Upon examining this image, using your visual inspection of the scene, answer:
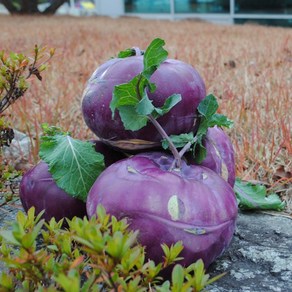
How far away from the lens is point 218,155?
117 cm

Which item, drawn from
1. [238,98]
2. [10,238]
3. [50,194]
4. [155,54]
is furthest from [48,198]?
[238,98]

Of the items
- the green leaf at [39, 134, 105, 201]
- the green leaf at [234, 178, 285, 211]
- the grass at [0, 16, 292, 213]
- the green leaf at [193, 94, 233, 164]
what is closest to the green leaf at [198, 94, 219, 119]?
Answer: the green leaf at [193, 94, 233, 164]

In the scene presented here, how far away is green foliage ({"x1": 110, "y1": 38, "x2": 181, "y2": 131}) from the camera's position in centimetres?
100

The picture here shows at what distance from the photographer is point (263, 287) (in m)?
1.03

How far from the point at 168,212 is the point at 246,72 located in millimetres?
2599

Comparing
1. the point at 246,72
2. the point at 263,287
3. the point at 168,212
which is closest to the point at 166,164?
the point at 168,212

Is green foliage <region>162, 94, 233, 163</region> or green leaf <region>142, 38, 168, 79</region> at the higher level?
green leaf <region>142, 38, 168, 79</region>

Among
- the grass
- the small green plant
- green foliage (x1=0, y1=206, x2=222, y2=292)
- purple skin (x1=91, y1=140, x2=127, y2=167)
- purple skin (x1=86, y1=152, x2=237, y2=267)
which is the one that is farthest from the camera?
the grass

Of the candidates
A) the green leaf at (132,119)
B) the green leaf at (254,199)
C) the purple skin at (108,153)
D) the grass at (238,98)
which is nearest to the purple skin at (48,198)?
the purple skin at (108,153)

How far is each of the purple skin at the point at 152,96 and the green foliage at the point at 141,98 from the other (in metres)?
0.05

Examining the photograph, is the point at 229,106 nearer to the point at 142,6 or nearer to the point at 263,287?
the point at 263,287

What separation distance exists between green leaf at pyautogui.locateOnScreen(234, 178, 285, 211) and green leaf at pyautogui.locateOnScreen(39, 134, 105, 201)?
422 millimetres

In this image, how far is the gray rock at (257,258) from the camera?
1.04m

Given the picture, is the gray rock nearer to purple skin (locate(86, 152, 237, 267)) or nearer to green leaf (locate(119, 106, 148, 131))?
purple skin (locate(86, 152, 237, 267))
